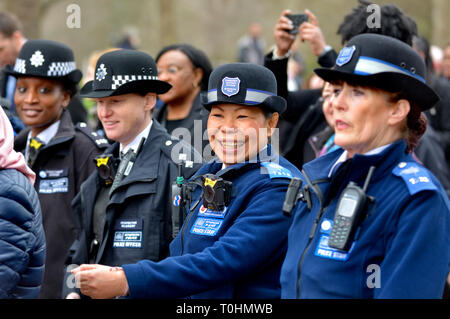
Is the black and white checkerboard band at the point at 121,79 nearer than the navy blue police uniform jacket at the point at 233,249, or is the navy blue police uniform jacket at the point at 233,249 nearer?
the navy blue police uniform jacket at the point at 233,249

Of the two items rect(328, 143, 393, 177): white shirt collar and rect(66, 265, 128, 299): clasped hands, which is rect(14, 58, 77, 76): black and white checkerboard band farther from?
rect(328, 143, 393, 177): white shirt collar

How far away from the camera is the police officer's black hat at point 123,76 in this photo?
14.3ft

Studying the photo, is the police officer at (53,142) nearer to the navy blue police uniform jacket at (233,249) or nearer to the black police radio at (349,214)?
the navy blue police uniform jacket at (233,249)

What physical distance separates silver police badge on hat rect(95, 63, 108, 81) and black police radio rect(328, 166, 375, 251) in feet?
7.12

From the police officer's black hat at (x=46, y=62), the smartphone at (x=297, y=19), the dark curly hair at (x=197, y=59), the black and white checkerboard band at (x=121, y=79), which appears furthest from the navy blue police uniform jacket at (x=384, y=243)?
the dark curly hair at (x=197, y=59)

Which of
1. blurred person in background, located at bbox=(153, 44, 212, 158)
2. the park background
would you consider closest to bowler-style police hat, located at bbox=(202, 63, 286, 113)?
blurred person in background, located at bbox=(153, 44, 212, 158)

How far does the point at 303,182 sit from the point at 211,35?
30097 millimetres

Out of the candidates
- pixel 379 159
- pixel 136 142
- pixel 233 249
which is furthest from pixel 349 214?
pixel 136 142

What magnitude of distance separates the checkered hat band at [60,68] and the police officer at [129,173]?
0.96m

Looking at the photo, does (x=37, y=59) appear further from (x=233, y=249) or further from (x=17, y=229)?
(x=233, y=249)

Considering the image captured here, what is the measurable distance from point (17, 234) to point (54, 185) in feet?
5.88

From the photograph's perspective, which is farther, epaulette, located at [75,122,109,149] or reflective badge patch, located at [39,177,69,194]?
epaulette, located at [75,122,109,149]

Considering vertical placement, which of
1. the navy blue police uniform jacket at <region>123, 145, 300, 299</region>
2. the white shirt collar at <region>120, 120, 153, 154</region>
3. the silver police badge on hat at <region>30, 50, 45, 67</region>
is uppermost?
the silver police badge on hat at <region>30, 50, 45, 67</region>

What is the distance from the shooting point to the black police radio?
2.66m
